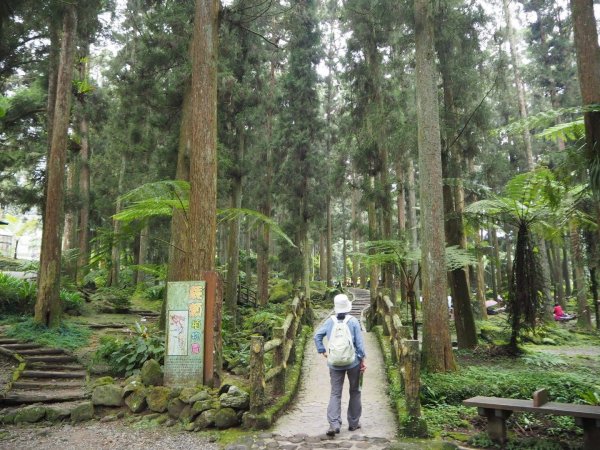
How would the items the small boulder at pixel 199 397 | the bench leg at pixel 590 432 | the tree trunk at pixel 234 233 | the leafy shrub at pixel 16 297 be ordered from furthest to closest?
the tree trunk at pixel 234 233 → the leafy shrub at pixel 16 297 → the small boulder at pixel 199 397 → the bench leg at pixel 590 432

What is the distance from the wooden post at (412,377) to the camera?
550 centimetres

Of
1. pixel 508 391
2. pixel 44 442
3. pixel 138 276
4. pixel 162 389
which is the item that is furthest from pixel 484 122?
pixel 138 276

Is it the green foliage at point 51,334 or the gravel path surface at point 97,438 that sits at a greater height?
the green foliage at point 51,334

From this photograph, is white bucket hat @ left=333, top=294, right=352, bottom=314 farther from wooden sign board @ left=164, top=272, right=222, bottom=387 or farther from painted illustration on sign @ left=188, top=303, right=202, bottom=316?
painted illustration on sign @ left=188, top=303, right=202, bottom=316

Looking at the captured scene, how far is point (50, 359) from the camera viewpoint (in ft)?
31.4

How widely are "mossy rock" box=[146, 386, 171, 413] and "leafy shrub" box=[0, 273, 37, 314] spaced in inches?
337

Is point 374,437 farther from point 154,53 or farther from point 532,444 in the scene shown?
point 154,53

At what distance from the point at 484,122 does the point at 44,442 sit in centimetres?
1228

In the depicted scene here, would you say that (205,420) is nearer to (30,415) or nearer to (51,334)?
(30,415)

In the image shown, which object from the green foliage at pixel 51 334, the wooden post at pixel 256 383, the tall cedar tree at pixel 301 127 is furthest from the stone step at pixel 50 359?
the tall cedar tree at pixel 301 127

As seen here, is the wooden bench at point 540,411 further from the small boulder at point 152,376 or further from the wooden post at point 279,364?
the small boulder at point 152,376

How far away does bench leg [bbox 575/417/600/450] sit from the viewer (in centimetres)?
448

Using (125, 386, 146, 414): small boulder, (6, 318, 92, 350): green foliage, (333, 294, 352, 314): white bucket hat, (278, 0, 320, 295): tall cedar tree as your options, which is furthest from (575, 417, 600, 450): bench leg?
(278, 0, 320, 295): tall cedar tree

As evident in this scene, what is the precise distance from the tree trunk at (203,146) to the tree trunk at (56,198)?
6.09 m
